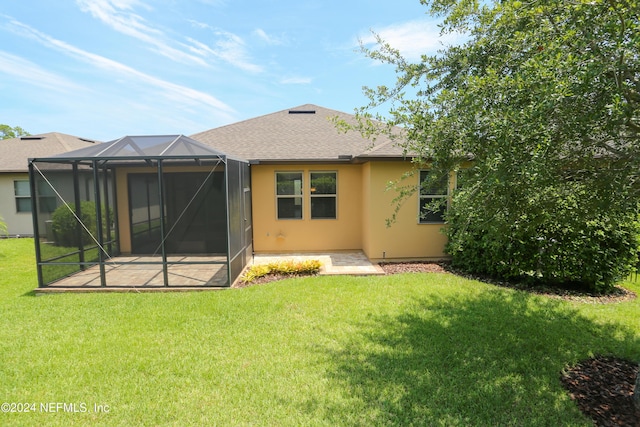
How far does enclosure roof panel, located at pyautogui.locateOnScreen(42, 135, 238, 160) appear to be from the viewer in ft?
21.4

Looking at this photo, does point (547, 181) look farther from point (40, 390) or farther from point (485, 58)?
point (40, 390)

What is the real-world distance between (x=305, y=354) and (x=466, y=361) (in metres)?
Result: 1.98

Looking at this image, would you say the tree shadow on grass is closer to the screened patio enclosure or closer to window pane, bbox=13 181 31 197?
the screened patio enclosure

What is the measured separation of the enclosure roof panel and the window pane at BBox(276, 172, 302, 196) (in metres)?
3.30

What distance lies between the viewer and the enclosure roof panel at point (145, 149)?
21.4 ft

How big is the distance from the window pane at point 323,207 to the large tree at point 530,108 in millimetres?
6216

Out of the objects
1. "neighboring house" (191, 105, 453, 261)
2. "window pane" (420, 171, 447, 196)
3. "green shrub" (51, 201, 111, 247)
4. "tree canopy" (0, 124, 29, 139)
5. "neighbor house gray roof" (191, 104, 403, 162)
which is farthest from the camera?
"tree canopy" (0, 124, 29, 139)

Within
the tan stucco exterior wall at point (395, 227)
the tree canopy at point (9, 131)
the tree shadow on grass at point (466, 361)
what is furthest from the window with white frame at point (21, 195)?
the tree canopy at point (9, 131)

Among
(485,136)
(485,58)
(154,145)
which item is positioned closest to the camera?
(485,136)

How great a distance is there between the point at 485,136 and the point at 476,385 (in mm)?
2609

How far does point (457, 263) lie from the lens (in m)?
7.92

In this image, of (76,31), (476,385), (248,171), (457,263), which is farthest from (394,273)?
(76,31)

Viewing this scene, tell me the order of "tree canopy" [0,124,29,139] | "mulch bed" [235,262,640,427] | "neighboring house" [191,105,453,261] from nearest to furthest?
1. "mulch bed" [235,262,640,427]
2. "neighboring house" [191,105,453,261]
3. "tree canopy" [0,124,29,139]

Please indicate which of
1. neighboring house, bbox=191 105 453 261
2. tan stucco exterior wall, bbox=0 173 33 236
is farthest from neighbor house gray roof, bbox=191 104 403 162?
tan stucco exterior wall, bbox=0 173 33 236
